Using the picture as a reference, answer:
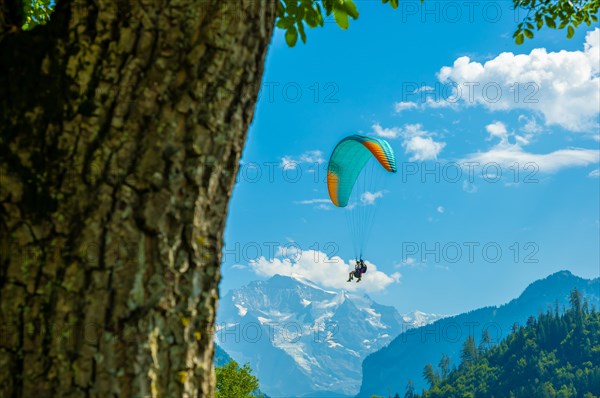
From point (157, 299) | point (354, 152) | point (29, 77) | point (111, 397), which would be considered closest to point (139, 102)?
point (29, 77)

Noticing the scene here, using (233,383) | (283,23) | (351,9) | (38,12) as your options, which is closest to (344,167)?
(233,383)

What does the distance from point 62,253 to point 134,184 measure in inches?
15.3

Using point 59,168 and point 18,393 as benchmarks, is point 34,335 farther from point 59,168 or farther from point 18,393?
point 59,168

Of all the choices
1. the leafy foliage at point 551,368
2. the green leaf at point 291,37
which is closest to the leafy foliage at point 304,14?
the green leaf at point 291,37

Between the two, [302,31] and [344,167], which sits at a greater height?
[344,167]

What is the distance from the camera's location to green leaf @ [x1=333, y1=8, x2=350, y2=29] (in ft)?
16.1

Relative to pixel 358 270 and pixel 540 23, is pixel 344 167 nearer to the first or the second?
pixel 358 270

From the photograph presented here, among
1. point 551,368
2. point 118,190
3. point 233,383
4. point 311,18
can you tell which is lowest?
point 118,190

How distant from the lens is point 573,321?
649 ft

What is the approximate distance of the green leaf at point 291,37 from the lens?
5.16 m

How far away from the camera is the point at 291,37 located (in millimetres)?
5180

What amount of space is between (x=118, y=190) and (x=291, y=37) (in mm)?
3118

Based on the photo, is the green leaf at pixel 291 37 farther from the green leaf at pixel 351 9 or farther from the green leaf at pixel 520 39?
the green leaf at pixel 520 39

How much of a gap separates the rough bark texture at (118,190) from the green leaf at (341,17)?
7.69 feet
